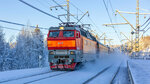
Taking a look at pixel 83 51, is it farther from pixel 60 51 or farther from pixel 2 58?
pixel 2 58

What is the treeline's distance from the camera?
118 ft

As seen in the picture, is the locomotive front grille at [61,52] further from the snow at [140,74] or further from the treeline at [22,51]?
the treeline at [22,51]

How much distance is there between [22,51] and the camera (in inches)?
1656

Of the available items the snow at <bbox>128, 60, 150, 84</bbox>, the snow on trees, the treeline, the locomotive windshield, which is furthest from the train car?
the snow on trees

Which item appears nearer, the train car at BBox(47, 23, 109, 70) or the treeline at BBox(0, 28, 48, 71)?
the train car at BBox(47, 23, 109, 70)

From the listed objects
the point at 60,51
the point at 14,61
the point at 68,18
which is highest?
the point at 68,18

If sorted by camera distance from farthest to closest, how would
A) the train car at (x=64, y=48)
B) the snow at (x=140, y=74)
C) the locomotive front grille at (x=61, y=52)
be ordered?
the locomotive front grille at (x=61, y=52) < the train car at (x=64, y=48) < the snow at (x=140, y=74)

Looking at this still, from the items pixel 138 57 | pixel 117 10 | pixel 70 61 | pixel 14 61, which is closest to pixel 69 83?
pixel 70 61

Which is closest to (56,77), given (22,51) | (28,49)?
(22,51)

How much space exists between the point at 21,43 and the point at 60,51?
1236 inches

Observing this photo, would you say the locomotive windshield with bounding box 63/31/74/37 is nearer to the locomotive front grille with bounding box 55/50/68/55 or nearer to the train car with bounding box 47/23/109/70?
the train car with bounding box 47/23/109/70

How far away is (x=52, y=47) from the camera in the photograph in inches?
552

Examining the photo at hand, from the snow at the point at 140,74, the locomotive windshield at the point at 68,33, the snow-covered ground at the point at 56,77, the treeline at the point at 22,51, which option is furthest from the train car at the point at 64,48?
the treeline at the point at 22,51

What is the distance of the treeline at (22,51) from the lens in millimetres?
35912
